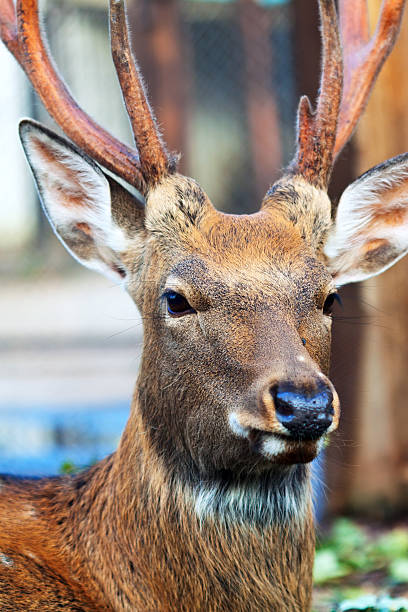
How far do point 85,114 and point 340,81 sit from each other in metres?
1.14

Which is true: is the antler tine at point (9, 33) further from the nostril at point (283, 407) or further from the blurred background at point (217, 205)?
the nostril at point (283, 407)

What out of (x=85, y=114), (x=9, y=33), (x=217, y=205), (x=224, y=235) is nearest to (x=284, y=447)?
(x=224, y=235)

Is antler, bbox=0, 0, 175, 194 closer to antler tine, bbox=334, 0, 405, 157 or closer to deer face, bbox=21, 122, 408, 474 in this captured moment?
deer face, bbox=21, 122, 408, 474

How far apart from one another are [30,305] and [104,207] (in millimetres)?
9633

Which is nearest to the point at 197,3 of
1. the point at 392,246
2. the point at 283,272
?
the point at 392,246

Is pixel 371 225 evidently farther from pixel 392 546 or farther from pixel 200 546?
pixel 392 546

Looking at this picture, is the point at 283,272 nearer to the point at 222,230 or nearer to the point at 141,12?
the point at 222,230

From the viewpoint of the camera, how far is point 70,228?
3828 mm

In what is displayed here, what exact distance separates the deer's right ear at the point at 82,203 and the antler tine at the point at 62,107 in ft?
0.37

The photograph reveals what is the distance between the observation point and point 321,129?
3.71m

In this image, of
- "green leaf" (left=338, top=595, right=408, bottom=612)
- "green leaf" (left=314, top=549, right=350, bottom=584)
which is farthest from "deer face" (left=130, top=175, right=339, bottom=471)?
"green leaf" (left=314, top=549, right=350, bottom=584)

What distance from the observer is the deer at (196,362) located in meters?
3.04

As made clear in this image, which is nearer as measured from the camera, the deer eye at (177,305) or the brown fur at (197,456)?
the brown fur at (197,456)

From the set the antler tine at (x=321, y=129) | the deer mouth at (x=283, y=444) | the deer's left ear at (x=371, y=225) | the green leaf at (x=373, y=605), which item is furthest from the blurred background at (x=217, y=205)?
the deer mouth at (x=283, y=444)
